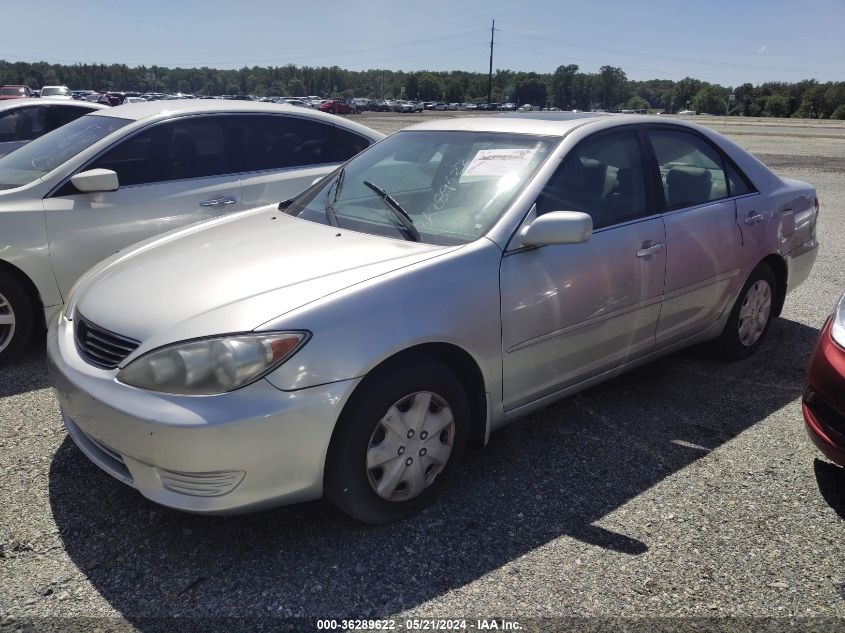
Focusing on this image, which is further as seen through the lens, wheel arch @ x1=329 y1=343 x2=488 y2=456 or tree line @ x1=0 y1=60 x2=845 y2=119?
tree line @ x1=0 y1=60 x2=845 y2=119

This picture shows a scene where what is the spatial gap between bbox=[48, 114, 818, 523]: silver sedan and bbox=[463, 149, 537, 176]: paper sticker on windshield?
1cm

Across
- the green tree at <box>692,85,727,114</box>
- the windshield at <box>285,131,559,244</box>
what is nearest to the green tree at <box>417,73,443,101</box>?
the green tree at <box>692,85,727,114</box>

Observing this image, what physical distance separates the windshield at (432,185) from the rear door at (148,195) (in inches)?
52.7

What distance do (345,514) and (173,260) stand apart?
4.46ft

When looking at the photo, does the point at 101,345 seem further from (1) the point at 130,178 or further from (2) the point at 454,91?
(2) the point at 454,91

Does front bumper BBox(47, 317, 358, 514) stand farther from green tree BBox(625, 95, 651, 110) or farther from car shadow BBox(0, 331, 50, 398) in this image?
green tree BBox(625, 95, 651, 110)

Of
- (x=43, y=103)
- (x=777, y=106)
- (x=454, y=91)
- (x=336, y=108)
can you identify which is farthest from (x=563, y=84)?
(x=43, y=103)

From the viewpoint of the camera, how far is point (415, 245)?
2.89 m

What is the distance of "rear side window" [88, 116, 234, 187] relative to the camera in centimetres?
463

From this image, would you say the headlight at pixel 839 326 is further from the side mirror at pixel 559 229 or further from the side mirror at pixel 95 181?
the side mirror at pixel 95 181

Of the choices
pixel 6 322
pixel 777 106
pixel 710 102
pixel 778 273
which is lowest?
pixel 6 322

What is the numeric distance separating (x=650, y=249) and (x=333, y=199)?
1.69m

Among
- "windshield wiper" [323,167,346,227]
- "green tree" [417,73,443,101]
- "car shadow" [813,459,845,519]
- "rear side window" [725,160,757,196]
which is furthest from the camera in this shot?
"green tree" [417,73,443,101]

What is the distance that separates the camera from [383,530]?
2.68 metres
